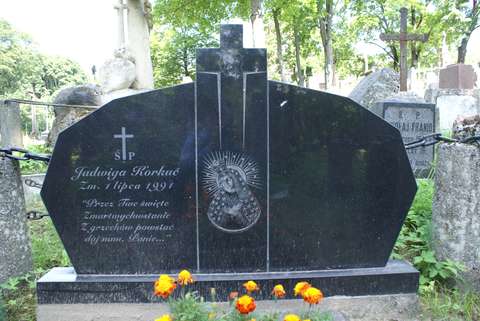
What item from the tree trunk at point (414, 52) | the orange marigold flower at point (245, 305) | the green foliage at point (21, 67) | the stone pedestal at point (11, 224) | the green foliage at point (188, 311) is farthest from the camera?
the green foliage at point (21, 67)

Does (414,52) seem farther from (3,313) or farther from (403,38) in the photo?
(3,313)

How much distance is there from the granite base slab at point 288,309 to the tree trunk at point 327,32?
16.5 m

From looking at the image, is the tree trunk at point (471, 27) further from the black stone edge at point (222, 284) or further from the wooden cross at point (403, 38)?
the black stone edge at point (222, 284)

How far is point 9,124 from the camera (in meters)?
7.07

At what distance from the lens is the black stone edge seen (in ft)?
8.57

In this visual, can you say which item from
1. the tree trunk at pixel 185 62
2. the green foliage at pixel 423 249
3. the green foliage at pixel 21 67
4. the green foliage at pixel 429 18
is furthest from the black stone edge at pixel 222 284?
the green foliage at pixel 21 67

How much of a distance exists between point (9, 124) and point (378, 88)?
7444mm

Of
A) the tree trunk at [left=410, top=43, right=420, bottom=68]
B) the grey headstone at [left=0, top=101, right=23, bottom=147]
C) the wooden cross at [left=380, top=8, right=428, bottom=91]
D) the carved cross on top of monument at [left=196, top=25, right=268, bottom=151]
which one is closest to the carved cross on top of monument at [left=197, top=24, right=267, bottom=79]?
the carved cross on top of monument at [left=196, top=25, right=268, bottom=151]

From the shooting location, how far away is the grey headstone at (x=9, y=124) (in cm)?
706

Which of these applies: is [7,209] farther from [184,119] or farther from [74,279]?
[184,119]

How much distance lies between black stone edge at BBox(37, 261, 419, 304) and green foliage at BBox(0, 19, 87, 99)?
137 ft

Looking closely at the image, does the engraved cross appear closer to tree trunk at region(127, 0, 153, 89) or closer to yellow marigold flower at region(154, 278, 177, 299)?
yellow marigold flower at region(154, 278, 177, 299)

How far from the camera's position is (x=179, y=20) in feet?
49.4

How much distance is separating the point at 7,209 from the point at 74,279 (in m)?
0.75
